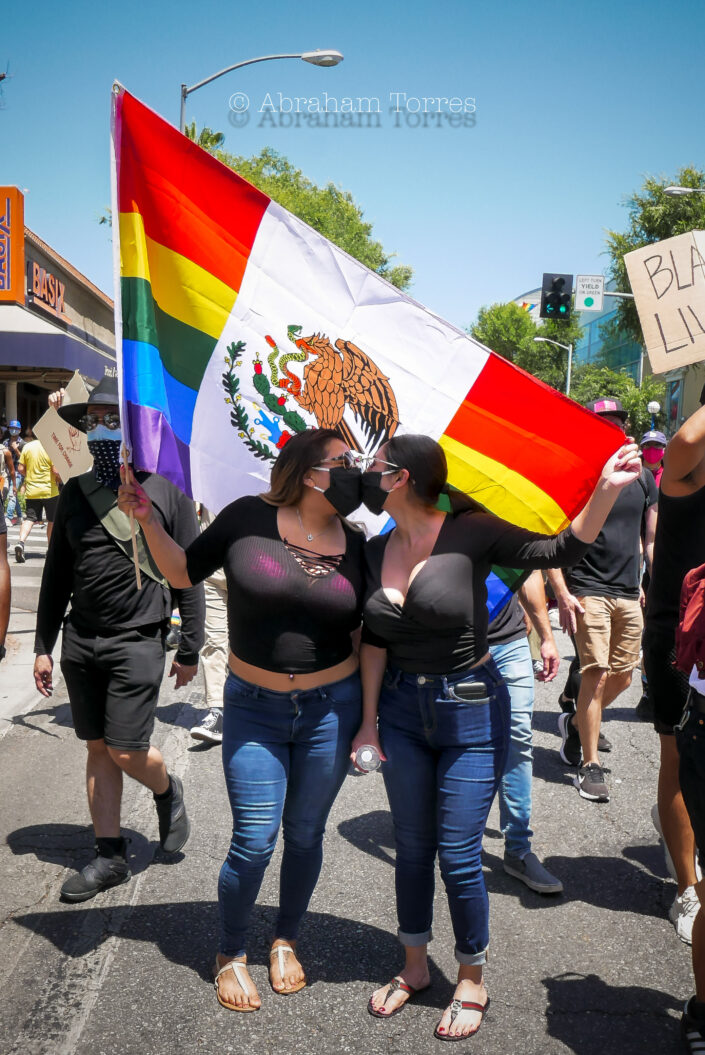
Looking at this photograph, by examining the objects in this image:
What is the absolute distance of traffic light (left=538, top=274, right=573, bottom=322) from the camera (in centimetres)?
1603

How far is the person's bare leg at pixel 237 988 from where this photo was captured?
3197mm

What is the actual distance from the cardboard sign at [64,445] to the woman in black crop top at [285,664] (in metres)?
0.76

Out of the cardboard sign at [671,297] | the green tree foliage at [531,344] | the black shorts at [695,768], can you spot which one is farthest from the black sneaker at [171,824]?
the green tree foliage at [531,344]

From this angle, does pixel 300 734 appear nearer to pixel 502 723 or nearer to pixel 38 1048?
pixel 502 723

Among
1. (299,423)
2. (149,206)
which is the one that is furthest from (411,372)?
(149,206)

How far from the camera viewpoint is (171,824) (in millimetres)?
4398

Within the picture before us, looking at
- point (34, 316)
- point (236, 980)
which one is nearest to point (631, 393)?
point (34, 316)

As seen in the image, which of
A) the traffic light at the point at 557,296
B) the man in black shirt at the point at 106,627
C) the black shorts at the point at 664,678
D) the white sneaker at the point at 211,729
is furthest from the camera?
the traffic light at the point at 557,296

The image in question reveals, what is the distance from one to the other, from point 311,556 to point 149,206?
1.36m

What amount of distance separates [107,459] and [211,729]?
271cm

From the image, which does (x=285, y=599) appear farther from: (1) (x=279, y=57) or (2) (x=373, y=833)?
(1) (x=279, y=57)

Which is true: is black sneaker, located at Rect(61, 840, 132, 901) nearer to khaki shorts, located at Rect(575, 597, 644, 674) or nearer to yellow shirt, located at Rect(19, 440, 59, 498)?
khaki shorts, located at Rect(575, 597, 644, 674)

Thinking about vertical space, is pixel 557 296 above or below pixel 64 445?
above

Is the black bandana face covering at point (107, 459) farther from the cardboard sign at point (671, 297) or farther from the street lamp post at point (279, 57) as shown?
the street lamp post at point (279, 57)
